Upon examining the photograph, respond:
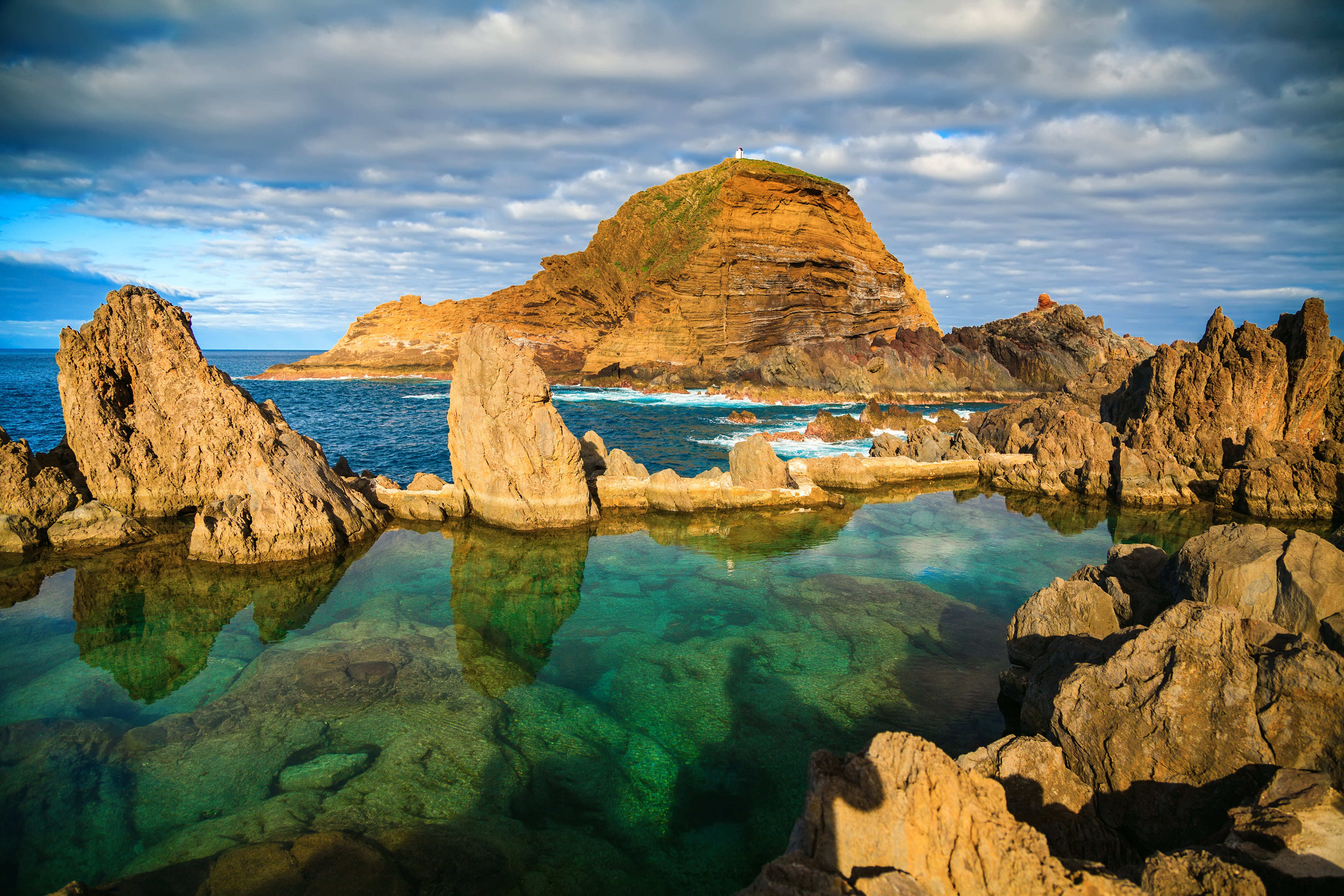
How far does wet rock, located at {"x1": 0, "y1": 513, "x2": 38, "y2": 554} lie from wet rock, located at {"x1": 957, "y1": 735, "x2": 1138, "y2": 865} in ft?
63.9

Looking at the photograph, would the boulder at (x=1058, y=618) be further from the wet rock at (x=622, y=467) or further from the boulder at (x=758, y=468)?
the wet rock at (x=622, y=467)

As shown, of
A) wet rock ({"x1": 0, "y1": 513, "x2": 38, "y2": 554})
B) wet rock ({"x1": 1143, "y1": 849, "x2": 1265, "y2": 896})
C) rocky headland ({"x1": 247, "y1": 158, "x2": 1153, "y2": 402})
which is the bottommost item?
wet rock ({"x1": 0, "y1": 513, "x2": 38, "y2": 554})

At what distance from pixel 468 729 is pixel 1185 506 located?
22384 millimetres

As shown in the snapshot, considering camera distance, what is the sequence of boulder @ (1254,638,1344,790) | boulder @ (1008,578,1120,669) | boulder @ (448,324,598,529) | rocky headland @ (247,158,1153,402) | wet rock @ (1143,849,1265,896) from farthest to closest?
1. rocky headland @ (247,158,1153,402)
2. boulder @ (448,324,598,529)
3. boulder @ (1008,578,1120,669)
4. boulder @ (1254,638,1344,790)
5. wet rock @ (1143,849,1265,896)

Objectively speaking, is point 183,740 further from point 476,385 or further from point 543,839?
point 476,385

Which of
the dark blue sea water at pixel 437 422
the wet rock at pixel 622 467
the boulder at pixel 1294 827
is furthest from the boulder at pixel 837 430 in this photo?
the boulder at pixel 1294 827

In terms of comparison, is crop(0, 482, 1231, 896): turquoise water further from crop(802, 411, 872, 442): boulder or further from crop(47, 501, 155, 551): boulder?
crop(802, 411, 872, 442): boulder

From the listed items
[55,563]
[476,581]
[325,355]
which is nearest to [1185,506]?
[476,581]

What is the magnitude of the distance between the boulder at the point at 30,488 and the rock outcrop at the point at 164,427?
2.78 ft

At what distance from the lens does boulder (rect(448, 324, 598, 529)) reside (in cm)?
1733

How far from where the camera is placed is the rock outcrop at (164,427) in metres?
16.3

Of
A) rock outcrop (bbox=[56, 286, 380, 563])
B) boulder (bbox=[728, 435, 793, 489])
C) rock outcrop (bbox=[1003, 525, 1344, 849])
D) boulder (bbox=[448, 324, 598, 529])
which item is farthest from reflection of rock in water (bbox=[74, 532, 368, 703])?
rock outcrop (bbox=[1003, 525, 1344, 849])

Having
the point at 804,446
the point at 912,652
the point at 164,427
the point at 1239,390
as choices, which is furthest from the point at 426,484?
the point at 1239,390

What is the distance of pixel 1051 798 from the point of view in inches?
216
